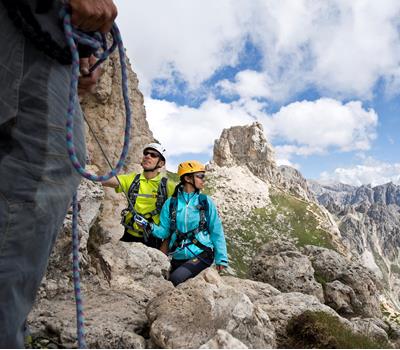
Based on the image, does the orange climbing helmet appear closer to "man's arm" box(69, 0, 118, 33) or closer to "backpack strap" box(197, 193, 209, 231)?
"backpack strap" box(197, 193, 209, 231)

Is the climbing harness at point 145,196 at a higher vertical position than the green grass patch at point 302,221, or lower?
lower

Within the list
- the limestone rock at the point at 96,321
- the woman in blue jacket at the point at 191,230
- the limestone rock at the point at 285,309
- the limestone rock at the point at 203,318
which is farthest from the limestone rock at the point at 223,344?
the woman in blue jacket at the point at 191,230

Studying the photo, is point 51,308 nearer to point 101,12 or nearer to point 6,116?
point 6,116

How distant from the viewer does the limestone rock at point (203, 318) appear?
491 centimetres

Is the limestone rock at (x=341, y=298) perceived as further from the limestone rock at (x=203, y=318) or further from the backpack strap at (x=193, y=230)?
the limestone rock at (x=203, y=318)

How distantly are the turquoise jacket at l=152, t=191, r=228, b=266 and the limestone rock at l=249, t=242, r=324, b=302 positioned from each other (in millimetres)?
9227

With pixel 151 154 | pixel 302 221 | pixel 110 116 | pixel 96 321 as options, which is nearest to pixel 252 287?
pixel 151 154

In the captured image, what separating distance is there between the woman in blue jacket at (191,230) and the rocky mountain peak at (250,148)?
115 metres

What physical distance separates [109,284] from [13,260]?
5.34 meters

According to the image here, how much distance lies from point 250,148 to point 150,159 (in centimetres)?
12239

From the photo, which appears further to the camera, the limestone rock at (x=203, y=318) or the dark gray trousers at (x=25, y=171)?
the limestone rock at (x=203, y=318)

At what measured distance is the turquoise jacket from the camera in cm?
905

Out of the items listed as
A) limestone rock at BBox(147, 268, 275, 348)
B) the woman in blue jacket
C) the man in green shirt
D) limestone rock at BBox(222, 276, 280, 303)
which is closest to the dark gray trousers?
limestone rock at BBox(147, 268, 275, 348)

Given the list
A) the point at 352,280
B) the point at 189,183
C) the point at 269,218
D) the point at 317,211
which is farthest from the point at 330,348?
the point at 317,211
